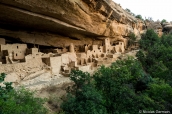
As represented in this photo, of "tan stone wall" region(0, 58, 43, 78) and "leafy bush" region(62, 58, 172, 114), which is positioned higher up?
"tan stone wall" region(0, 58, 43, 78)

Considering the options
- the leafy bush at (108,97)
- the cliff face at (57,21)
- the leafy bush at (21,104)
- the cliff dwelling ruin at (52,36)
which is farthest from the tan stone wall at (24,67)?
the cliff face at (57,21)

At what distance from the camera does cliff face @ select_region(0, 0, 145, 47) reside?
10.4 m

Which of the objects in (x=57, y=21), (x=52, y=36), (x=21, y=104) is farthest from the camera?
(x=52, y=36)

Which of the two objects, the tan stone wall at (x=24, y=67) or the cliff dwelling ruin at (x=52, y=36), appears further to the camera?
the cliff dwelling ruin at (x=52, y=36)

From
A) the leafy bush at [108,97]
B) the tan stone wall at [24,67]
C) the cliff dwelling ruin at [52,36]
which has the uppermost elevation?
the cliff dwelling ruin at [52,36]

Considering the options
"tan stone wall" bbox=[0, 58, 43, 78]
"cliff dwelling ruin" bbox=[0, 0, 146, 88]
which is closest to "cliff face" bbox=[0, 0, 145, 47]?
"cliff dwelling ruin" bbox=[0, 0, 146, 88]

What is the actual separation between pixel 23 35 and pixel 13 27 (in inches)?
37.2

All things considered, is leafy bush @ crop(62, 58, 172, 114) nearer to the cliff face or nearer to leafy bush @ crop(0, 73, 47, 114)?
leafy bush @ crop(0, 73, 47, 114)

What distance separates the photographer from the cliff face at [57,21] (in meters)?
10.4

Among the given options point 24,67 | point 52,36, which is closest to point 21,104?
point 24,67

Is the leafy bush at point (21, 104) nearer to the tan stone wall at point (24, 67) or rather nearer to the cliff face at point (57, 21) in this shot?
the tan stone wall at point (24, 67)

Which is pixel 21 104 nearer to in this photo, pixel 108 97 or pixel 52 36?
pixel 108 97

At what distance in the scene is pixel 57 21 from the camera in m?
12.2

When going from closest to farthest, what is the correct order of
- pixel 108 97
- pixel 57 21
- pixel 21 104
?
pixel 21 104, pixel 108 97, pixel 57 21
